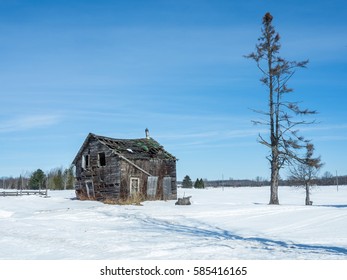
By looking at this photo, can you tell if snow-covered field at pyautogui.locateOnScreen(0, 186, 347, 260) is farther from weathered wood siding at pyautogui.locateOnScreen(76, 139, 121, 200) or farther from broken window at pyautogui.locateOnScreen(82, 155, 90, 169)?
broken window at pyautogui.locateOnScreen(82, 155, 90, 169)

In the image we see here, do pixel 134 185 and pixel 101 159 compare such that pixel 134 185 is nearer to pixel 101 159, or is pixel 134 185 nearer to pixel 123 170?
pixel 123 170

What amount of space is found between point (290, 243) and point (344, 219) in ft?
27.1

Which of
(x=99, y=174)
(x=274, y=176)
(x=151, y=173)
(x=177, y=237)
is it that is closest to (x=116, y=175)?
(x=99, y=174)

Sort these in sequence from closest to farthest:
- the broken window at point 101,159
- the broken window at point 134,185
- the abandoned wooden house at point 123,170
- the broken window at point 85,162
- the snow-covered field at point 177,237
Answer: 1. the snow-covered field at point 177,237
2. the abandoned wooden house at point 123,170
3. the broken window at point 134,185
4. the broken window at point 101,159
5. the broken window at point 85,162

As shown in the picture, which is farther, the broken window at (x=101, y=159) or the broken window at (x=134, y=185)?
the broken window at (x=101, y=159)

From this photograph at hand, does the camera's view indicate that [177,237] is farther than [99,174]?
No

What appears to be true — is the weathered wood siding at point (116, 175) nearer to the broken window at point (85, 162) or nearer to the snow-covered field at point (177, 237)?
the broken window at point (85, 162)

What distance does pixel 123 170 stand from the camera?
33875 millimetres

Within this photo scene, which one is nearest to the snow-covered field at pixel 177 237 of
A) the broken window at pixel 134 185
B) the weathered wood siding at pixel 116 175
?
the weathered wood siding at pixel 116 175

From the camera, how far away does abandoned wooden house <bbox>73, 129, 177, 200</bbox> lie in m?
34.0

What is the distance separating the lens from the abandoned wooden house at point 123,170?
34031 mm
